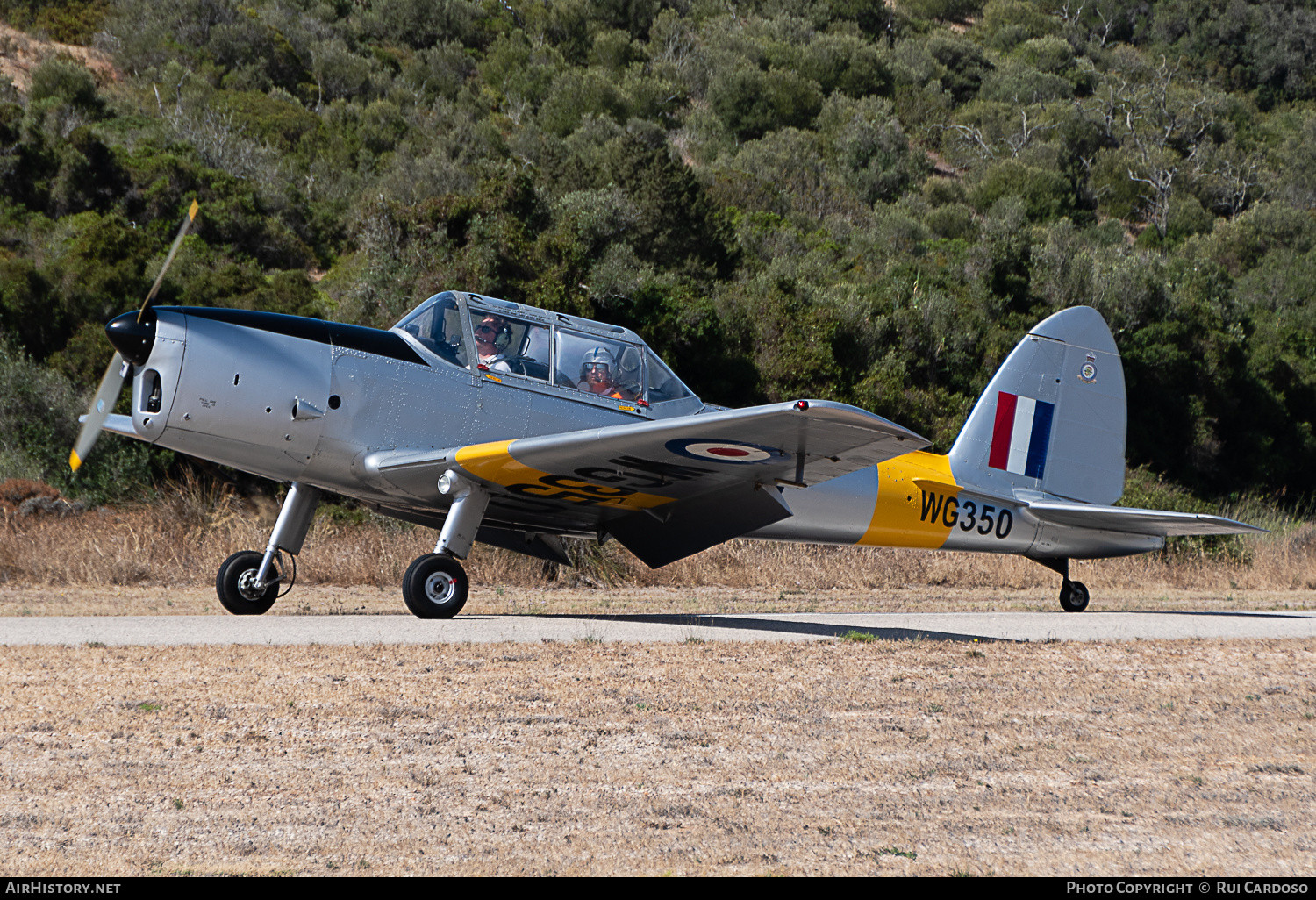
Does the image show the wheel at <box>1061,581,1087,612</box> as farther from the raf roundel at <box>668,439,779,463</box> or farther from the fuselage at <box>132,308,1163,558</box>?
the raf roundel at <box>668,439,779,463</box>

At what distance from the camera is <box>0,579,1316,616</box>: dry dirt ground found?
9.34 m

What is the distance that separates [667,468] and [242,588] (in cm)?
336

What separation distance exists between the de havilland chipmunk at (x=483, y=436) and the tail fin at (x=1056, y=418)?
1401 millimetres

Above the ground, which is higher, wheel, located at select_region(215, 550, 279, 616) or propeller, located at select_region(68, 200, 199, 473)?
propeller, located at select_region(68, 200, 199, 473)

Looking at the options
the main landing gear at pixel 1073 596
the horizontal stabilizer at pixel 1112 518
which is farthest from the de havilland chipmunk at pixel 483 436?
the main landing gear at pixel 1073 596

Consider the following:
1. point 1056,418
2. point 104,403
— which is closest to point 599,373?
point 104,403

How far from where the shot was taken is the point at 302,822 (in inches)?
122

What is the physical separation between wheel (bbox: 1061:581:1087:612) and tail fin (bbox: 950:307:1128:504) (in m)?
0.99

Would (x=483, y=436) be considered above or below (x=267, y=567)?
above

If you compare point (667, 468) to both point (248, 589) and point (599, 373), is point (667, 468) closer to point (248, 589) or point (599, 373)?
point (599, 373)

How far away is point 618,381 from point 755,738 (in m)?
4.96

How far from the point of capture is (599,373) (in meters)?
8.84

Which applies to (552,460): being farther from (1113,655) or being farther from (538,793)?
(538,793)

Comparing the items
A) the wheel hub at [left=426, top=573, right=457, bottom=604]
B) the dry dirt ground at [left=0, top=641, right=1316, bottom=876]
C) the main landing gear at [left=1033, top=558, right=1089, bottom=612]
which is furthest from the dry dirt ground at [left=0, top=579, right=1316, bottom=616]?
the dry dirt ground at [left=0, top=641, right=1316, bottom=876]
